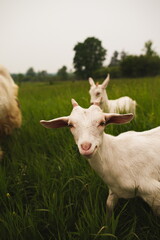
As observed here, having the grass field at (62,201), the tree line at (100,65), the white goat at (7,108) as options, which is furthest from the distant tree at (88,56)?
the grass field at (62,201)

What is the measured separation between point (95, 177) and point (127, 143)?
0.52 meters

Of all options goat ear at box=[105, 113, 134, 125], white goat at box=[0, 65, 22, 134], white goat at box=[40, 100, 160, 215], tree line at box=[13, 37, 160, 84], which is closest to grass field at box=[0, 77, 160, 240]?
white goat at box=[40, 100, 160, 215]

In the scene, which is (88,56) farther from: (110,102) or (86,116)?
(86,116)

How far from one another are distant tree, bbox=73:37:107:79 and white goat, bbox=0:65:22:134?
788 inches

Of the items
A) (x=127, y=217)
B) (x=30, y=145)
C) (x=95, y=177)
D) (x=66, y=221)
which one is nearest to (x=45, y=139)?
(x=30, y=145)

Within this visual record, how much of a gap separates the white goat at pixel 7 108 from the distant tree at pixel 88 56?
20.0 meters

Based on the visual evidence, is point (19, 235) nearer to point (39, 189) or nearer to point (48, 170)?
point (39, 189)

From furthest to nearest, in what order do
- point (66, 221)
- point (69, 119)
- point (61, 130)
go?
1. point (61, 130)
2. point (66, 221)
3. point (69, 119)

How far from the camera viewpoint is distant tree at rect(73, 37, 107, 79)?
26969 mm

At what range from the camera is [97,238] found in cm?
139

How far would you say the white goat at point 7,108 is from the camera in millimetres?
3336

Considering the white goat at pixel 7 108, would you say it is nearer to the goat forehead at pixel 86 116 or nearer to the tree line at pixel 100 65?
the goat forehead at pixel 86 116

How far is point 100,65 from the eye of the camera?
26.2 m

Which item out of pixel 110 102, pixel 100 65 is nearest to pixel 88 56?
pixel 100 65
